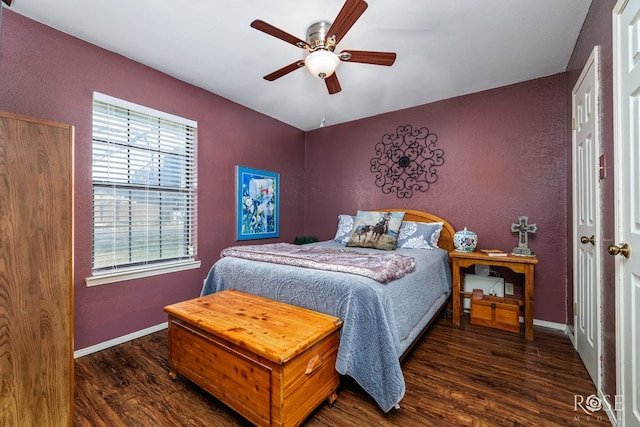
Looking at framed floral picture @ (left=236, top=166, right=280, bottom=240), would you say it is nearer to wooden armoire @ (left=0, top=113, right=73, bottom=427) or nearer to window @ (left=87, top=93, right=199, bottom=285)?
window @ (left=87, top=93, right=199, bottom=285)

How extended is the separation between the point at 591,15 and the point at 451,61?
90 cm

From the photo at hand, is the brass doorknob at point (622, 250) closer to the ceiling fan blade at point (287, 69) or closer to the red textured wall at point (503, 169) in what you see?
the red textured wall at point (503, 169)

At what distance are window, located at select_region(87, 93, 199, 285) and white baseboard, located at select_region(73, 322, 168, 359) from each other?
0.51 metres

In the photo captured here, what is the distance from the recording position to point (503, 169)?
296 centimetres

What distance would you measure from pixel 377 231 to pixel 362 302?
4.88 ft

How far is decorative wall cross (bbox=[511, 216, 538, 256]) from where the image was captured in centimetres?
268

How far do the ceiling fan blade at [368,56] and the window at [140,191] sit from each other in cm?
183

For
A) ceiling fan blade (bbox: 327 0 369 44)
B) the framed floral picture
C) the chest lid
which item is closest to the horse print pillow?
the framed floral picture

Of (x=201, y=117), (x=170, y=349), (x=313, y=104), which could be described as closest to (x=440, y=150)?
(x=313, y=104)

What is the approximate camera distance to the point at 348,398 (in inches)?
66.0

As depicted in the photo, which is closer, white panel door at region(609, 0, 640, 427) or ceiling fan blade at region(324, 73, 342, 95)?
white panel door at region(609, 0, 640, 427)

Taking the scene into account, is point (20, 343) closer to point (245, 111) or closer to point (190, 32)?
point (190, 32)

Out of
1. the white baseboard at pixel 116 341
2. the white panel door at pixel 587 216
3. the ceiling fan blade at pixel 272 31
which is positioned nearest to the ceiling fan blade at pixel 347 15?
the ceiling fan blade at pixel 272 31

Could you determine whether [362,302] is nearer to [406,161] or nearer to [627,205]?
→ [627,205]
